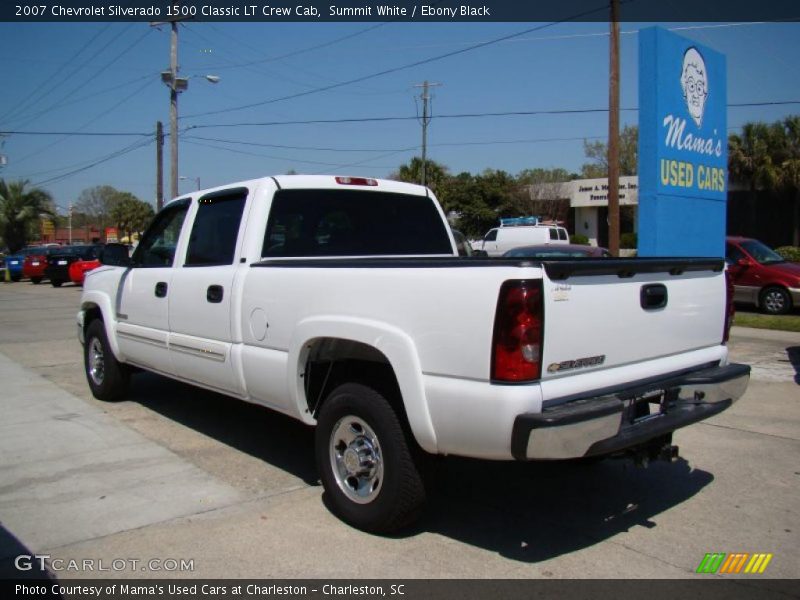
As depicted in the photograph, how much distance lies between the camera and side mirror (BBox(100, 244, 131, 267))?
20.6ft

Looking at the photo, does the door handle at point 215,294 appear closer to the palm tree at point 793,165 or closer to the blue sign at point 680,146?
the blue sign at point 680,146

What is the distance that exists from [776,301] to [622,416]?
13.1 metres

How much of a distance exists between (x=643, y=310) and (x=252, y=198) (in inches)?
106

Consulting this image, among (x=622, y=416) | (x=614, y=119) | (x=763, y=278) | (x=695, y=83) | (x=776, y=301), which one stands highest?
(x=614, y=119)

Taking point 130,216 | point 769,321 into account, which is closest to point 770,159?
point 769,321

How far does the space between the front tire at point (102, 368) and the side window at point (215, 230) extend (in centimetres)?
192

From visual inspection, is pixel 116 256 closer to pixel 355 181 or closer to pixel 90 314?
pixel 90 314

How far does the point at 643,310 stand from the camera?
3646mm

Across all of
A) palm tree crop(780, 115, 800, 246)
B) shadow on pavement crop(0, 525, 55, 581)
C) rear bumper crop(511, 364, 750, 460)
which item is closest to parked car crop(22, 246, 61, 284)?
shadow on pavement crop(0, 525, 55, 581)

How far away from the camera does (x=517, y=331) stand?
308 cm

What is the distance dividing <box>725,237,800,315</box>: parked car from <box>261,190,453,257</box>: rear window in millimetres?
11026

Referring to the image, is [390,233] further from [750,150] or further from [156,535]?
[750,150]

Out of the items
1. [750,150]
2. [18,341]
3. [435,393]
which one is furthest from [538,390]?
[750,150]

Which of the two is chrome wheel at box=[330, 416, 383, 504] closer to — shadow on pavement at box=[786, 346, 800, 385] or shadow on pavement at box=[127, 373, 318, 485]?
shadow on pavement at box=[127, 373, 318, 485]
